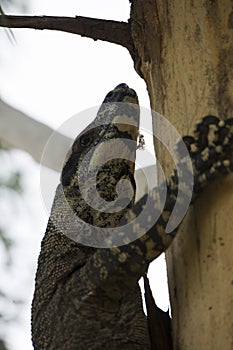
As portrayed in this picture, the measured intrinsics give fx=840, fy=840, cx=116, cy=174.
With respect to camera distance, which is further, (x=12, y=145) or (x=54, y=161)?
(x=12, y=145)

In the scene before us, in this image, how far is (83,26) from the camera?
12.2ft

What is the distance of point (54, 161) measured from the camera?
716 centimetres

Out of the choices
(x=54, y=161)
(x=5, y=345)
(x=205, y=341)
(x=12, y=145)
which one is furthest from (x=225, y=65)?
(x=12, y=145)

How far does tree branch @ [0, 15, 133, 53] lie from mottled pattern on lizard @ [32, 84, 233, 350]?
268 mm

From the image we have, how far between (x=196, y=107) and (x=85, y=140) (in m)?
0.76

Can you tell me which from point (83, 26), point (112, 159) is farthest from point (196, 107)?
point (83, 26)

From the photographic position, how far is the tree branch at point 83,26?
3.68m

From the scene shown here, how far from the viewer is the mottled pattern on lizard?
106 inches

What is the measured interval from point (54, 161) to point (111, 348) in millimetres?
4186

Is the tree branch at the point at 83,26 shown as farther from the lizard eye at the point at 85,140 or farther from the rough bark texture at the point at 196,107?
the lizard eye at the point at 85,140

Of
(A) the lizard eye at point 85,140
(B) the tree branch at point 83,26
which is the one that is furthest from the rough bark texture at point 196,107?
(A) the lizard eye at point 85,140

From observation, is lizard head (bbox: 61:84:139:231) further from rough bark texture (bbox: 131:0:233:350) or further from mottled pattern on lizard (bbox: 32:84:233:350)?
rough bark texture (bbox: 131:0:233:350)

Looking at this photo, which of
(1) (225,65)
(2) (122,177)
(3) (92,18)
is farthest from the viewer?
(3) (92,18)

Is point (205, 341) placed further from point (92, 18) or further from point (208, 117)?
point (92, 18)
